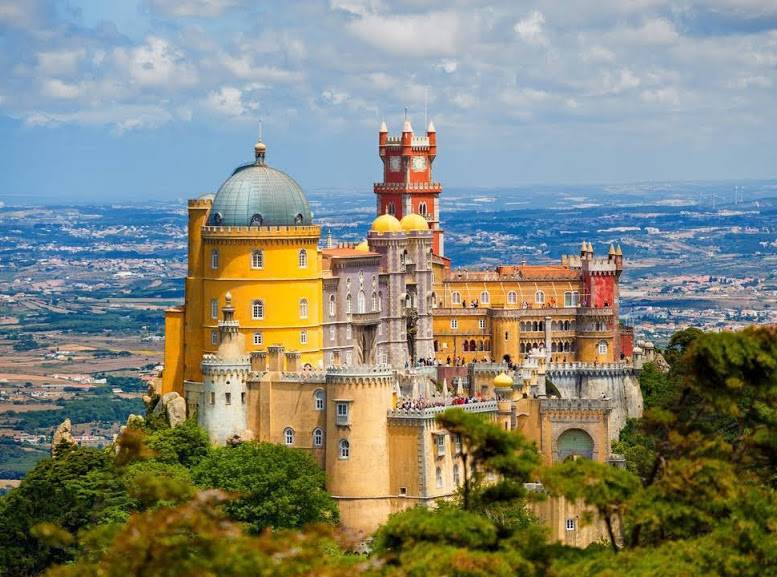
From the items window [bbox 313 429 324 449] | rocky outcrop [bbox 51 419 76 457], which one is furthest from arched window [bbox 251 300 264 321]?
rocky outcrop [bbox 51 419 76 457]

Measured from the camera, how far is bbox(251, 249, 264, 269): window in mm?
132375

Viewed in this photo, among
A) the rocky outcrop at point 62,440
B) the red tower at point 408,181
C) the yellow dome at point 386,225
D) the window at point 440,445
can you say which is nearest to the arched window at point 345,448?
the window at point 440,445

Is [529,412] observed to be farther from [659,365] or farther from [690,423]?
[690,423]

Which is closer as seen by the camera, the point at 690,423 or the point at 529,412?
the point at 690,423

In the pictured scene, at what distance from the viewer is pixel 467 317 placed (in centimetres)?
15325

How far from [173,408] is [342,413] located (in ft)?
41.4

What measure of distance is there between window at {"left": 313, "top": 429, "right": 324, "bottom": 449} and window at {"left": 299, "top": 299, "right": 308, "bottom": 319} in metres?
11.2

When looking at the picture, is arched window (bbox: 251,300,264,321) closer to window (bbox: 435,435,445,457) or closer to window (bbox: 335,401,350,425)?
window (bbox: 335,401,350,425)

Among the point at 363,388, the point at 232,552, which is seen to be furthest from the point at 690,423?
the point at 363,388

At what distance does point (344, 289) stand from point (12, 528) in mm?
27589

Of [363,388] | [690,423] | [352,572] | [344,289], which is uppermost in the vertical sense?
[344,289]

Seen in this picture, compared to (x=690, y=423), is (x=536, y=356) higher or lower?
higher

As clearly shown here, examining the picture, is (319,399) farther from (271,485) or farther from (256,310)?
(256,310)

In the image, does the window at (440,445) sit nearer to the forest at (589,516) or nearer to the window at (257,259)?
the window at (257,259)
